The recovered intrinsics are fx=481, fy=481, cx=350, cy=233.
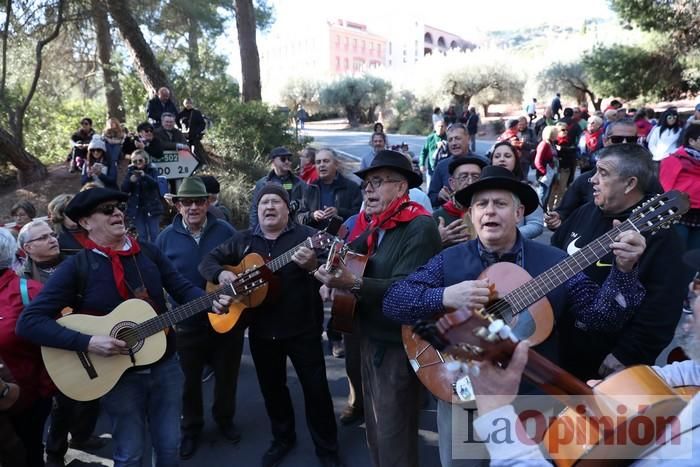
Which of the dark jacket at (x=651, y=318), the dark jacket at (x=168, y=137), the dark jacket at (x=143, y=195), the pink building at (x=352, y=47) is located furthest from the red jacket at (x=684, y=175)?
the pink building at (x=352, y=47)

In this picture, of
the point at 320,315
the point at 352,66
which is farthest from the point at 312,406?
the point at 352,66

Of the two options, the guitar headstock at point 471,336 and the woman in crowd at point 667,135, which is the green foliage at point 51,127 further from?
the guitar headstock at point 471,336

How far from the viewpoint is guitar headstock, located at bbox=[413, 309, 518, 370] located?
4.60 ft

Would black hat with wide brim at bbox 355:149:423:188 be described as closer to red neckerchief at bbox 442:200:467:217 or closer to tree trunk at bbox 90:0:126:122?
red neckerchief at bbox 442:200:467:217

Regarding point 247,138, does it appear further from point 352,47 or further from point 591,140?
point 352,47

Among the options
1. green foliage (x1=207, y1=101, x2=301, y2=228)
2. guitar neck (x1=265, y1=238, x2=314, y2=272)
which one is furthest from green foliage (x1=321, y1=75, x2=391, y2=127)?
guitar neck (x1=265, y1=238, x2=314, y2=272)

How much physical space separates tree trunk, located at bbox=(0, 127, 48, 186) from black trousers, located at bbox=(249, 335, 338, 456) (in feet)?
35.8

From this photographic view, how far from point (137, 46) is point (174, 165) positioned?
6.04 metres

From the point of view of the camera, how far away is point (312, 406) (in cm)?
345

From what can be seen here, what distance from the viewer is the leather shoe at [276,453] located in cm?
352

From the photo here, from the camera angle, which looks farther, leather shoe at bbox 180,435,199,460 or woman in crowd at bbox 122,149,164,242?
woman in crowd at bbox 122,149,164,242

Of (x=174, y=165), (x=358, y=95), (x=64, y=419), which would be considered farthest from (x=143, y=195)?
(x=358, y=95)

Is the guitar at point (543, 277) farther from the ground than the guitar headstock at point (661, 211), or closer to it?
closer to it

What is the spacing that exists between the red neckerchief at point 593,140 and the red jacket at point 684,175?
6032 mm
